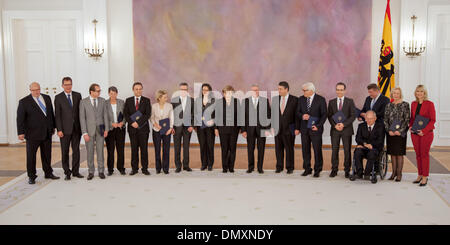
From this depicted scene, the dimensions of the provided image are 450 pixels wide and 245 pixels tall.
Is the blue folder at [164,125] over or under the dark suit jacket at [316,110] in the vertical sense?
under

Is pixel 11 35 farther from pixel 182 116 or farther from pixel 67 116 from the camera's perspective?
pixel 182 116

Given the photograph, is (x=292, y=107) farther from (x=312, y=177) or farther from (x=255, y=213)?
(x=255, y=213)

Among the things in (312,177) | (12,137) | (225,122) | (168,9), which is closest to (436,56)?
(312,177)

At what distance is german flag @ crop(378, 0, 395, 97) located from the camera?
27.3ft

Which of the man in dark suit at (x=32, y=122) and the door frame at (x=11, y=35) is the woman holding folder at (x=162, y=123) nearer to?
the man in dark suit at (x=32, y=122)

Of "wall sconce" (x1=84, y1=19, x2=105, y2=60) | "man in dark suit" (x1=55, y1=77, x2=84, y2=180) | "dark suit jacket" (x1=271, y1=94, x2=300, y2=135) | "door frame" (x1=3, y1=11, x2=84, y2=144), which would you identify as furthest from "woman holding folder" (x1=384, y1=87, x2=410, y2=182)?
"door frame" (x1=3, y1=11, x2=84, y2=144)

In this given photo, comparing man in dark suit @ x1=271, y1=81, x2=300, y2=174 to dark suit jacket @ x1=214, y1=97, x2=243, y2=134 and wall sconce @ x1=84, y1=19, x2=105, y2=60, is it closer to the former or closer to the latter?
dark suit jacket @ x1=214, y1=97, x2=243, y2=134

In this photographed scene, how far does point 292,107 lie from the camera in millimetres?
6875

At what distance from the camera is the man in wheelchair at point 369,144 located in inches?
254

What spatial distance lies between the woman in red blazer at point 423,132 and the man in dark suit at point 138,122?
3.97 m

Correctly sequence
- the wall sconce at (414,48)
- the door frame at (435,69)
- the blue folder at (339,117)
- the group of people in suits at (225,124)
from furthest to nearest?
1. the door frame at (435,69)
2. the wall sconce at (414,48)
3. the blue folder at (339,117)
4. the group of people in suits at (225,124)

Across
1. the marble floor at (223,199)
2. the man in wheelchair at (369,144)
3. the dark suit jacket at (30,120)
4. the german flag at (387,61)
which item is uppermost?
the german flag at (387,61)

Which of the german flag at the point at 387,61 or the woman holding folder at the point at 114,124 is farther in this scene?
the german flag at the point at 387,61

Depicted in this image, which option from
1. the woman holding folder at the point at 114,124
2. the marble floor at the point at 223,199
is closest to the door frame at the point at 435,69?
→ the marble floor at the point at 223,199
